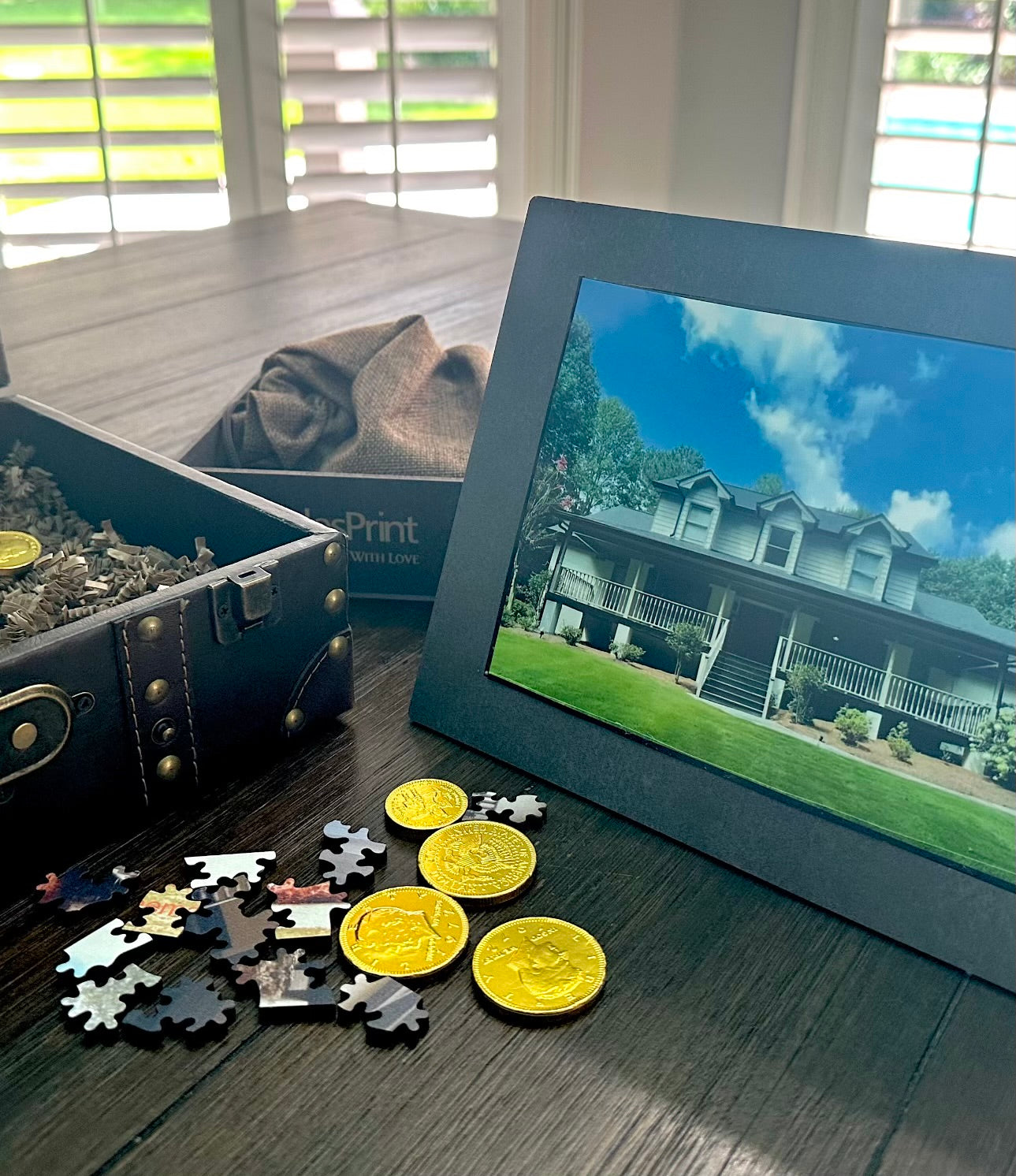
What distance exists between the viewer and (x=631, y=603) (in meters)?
0.70

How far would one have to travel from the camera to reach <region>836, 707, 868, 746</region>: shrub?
0.61 meters

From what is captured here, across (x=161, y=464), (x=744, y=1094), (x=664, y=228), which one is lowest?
(x=744, y=1094)

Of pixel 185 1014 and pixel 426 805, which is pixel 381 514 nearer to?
pixel 426 805

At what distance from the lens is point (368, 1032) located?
0.55 m

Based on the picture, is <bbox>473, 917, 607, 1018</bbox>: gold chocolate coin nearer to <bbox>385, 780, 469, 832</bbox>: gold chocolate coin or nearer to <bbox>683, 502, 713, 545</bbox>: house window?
<bbox>385, 780, 469, 832</bbox>: gold chocolate coin

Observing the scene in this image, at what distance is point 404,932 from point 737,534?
0.91ft

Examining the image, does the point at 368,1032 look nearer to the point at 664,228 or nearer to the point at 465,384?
the point at 664,228

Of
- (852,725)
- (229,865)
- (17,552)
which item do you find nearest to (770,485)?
(852,725)

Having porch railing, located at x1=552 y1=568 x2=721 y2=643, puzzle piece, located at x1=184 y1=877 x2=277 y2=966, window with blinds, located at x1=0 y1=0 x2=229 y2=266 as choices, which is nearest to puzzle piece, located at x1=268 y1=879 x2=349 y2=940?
puzzle piece, located at x1=184 y1=877 x2=277 y2=966

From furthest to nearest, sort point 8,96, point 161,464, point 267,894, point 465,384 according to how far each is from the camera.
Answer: point 8,96 → point 465,384 → point 161,464 → point 267,894

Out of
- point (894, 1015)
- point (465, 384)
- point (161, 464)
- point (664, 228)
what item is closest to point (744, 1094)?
point (894, 1015)

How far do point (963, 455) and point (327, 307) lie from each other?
3.95 ft

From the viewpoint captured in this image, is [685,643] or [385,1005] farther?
[685,643]

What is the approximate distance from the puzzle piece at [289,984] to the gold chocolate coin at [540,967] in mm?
74
